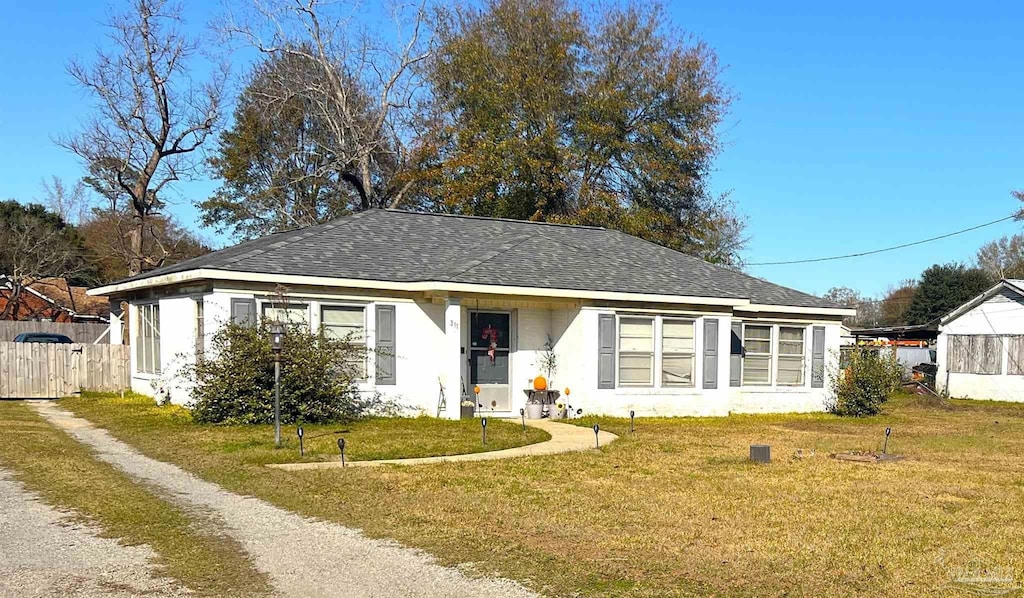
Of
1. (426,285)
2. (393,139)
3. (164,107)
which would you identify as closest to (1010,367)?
(426,285)

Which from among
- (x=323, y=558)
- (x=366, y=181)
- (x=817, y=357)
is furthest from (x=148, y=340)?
(x=366, y=181)

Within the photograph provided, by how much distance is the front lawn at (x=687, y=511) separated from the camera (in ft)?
19.9

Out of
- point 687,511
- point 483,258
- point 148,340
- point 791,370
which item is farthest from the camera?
point 791,370

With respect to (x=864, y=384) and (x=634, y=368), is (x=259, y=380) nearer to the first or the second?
(x=634, y=368)

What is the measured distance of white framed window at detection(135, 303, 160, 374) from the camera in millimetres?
18281

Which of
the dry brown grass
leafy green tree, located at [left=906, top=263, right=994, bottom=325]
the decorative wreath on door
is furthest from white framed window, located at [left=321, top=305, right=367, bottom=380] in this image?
leafy green tree, located at [left=906, top=263, right=994, bottom=325]

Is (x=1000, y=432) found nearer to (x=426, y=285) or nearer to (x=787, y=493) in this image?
(x=787, y=493)

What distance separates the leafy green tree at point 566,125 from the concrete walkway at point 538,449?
14.9 meters

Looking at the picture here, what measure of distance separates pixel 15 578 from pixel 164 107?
28057 millimetres

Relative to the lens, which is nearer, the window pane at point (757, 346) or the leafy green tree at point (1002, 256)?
the window pane at point (757, 346)

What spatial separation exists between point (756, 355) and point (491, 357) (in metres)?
6.42

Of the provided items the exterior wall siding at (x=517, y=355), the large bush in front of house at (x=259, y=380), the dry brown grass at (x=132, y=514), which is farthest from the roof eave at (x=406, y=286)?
the dry brown grass at (x=132, y=514)

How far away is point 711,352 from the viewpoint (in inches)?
714

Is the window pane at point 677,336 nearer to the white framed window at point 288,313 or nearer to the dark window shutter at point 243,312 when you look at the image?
the white framed window at point 288,313
